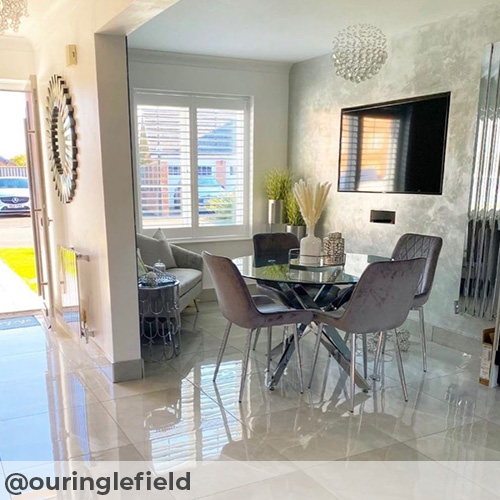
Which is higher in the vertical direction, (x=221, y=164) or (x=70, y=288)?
(x=221, y=164)

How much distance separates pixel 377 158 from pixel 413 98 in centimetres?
65

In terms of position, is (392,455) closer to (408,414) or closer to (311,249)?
(408,414)

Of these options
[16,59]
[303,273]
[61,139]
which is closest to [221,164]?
[61,139]

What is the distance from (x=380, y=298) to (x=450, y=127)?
6.24 ft

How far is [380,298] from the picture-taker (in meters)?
2.87

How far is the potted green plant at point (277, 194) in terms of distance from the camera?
5.63 metres

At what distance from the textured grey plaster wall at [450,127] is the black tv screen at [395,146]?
8 cm

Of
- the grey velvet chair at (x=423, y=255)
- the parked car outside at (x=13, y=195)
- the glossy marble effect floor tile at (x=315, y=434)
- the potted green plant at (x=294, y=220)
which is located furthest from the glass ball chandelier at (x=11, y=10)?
the parked car outside at (x=13, y=195)

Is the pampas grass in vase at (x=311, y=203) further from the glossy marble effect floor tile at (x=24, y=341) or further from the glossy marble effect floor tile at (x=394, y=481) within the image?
the glossy marble effect floor tile at (x=24, y=341)

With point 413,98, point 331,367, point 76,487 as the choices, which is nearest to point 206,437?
point 76,487

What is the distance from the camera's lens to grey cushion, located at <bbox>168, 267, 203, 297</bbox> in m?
4.46

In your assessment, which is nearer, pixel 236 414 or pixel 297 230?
pixel 236 414

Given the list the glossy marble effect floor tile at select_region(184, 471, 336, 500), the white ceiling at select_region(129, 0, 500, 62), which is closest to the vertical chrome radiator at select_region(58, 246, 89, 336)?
the white ceiling at select_region(129, 0, 500, 62)

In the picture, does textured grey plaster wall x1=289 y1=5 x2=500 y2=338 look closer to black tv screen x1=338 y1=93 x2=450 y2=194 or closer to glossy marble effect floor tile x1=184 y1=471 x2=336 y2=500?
black tv screen x1=338 y1=93 x2=450 y2=194
